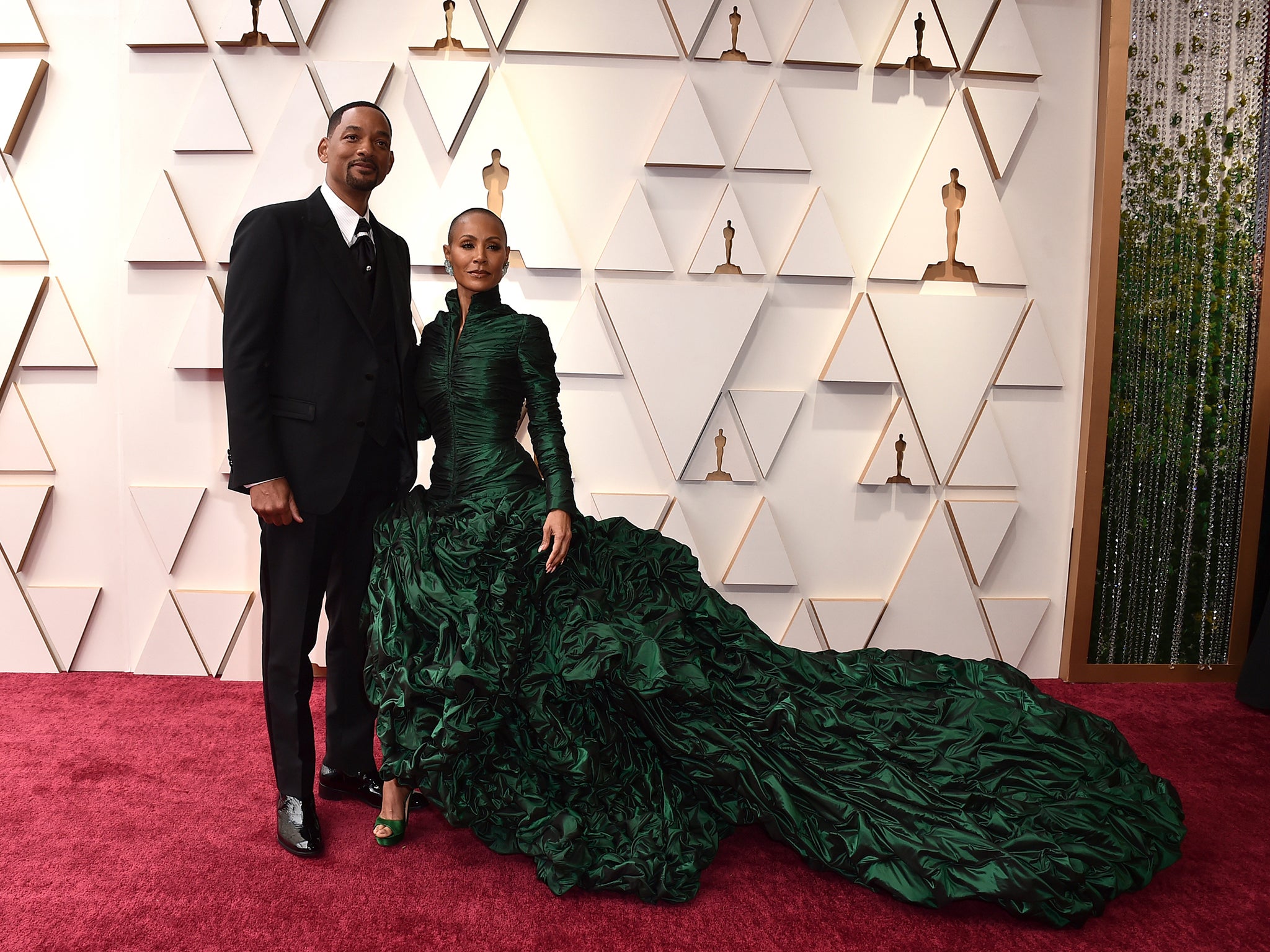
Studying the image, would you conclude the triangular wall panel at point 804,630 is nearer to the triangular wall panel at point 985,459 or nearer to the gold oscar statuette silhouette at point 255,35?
the triangular wall panel at point 985,459

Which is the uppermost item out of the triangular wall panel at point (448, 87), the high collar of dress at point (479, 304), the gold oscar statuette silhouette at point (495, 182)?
the triangular wall panel at point (448, 87)

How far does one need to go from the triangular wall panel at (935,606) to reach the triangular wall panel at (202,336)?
284cm

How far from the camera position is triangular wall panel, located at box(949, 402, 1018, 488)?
3.16 metres

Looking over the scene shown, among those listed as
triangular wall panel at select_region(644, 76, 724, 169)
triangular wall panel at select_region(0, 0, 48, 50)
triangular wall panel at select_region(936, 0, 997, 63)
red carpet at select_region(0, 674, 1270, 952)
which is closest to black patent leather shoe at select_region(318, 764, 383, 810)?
red carpet at select_region(0, 674, 1270, 952)

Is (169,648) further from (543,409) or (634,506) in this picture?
(543,409)

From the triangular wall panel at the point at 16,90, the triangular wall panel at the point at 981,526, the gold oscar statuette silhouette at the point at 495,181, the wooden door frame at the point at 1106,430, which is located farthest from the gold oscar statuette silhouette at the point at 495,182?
the wooden door frame at the point at 1106,430

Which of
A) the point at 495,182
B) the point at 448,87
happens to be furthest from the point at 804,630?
the point at 448,87

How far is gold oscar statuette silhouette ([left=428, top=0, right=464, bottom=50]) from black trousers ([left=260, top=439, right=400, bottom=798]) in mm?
1736

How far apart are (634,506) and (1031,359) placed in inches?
66.9

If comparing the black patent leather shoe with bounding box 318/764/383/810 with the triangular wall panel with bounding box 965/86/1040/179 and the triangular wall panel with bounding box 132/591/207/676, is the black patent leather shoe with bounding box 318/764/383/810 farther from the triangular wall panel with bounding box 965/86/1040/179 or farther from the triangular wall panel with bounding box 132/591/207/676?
the triangular wall panel with bounding box 965/86/1040/179

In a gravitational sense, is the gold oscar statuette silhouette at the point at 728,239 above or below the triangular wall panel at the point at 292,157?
below

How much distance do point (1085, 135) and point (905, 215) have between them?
0.80 metres

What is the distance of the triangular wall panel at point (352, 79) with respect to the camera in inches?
114

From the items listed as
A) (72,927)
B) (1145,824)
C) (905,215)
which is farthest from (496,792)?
(905,215)
